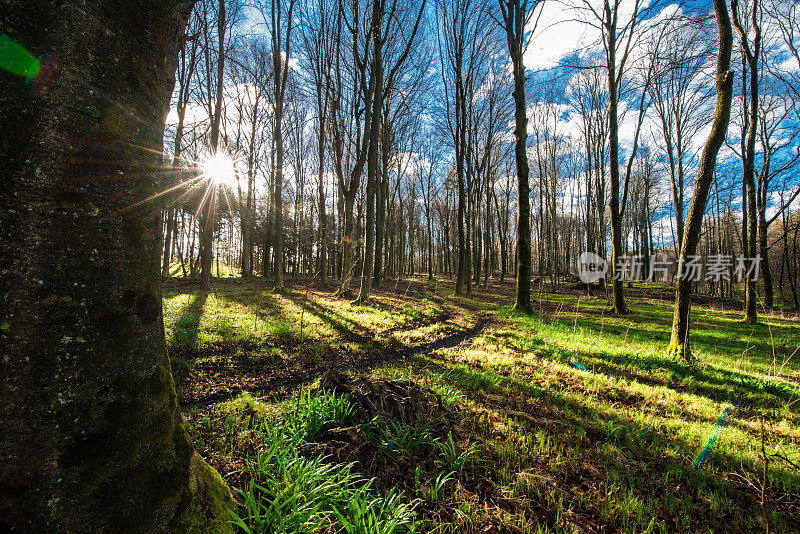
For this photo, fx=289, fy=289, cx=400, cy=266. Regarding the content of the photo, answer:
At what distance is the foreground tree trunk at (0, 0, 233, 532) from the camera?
37.2 inches

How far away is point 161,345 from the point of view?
1.42 m

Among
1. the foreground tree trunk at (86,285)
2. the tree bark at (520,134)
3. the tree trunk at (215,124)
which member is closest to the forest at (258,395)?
the foreground tree trunk at (86,285)

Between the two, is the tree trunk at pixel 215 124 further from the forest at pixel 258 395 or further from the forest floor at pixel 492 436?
the forest floor at pixel 492 436

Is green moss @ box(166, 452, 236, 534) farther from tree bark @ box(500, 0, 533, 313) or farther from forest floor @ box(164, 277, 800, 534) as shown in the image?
tree bark @ box(500, 0, 533, 313)

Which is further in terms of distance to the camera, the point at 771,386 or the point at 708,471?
the point at 771,386

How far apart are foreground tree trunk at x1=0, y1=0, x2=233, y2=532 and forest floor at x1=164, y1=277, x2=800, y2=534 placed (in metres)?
0.62

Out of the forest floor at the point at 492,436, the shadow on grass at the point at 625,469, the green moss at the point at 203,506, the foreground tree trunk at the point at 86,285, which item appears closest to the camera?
the foreground tree trunk at the point at 86,285

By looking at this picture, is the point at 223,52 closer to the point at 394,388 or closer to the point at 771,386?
the point at 394,388

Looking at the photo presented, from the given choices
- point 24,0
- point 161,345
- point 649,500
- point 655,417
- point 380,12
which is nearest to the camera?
point 24,0

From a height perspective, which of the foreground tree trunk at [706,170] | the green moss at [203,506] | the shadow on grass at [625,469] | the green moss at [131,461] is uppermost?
the foreground tree trunk at [706,170]

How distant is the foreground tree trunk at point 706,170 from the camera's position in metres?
4.96

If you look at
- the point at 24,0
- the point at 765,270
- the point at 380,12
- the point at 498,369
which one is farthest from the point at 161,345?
the point at 765,270

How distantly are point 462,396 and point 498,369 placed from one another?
1.52m

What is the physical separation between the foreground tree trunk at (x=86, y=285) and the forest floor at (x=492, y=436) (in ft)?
2.03
